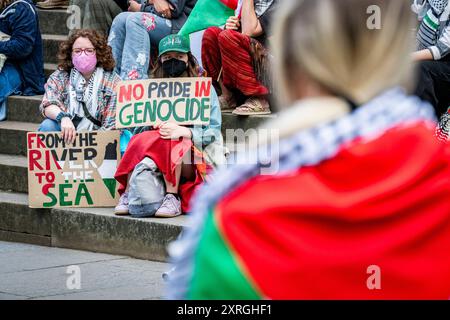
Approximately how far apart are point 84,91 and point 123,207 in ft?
3.73

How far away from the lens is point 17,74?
33.6ft

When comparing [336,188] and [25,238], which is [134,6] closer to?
[25,238]

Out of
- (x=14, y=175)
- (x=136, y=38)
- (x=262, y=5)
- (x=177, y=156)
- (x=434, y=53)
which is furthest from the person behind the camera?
(x=136, y=38)

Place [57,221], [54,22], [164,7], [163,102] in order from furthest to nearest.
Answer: [54,22], [164,7], [57,221], [163,102]

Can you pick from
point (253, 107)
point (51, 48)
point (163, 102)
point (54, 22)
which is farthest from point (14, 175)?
point (54, 22)

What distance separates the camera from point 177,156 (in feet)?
24.4

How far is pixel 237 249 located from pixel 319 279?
16 centimetres

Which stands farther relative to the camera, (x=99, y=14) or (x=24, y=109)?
(x=99, y=14)

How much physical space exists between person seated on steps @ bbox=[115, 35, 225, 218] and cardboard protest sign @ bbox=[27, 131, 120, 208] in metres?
0.42

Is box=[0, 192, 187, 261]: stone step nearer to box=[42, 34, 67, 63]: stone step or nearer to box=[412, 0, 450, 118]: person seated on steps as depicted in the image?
box=[412, 0, 450, 118]: person seated on steps

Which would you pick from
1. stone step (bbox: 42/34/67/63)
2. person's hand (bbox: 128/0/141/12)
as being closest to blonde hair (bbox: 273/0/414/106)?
person's hand (bbox: 128/0/141/12)

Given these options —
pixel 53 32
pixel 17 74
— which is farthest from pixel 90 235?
pixel 53 32

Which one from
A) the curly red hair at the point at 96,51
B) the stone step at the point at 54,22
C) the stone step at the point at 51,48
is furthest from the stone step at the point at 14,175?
the stone step at the point at 54,22

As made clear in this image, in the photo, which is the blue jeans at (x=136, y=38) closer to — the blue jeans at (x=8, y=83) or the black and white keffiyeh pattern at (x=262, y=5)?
the black and white keffiyeh pattern at (x=262, y=5)
